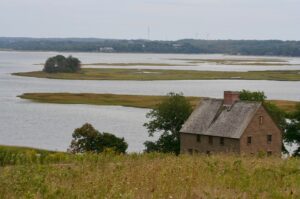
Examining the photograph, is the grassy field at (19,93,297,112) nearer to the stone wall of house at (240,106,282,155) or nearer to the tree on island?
the stone wall of house at (240,106,282,155)

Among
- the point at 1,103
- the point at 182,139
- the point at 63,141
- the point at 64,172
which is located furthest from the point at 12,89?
the point at 64,172

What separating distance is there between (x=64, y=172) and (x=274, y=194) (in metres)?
4.09

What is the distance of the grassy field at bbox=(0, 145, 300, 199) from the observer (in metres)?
9.82

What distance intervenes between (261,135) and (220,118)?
3.28 m

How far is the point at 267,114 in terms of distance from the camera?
48500 millimetres

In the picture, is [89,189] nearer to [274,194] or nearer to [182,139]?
[274,194]

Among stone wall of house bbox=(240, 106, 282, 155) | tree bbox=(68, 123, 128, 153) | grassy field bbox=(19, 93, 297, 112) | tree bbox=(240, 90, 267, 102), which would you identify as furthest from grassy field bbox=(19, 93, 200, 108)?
tree bbox=(68, 123, 128, 153)

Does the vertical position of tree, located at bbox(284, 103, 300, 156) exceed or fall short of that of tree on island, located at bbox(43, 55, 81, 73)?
it exceeds it

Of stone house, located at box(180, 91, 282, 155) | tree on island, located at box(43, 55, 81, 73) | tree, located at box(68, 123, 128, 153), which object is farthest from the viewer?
tree on island, located at box(43, 55, 81, 73)

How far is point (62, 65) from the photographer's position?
17862 cm

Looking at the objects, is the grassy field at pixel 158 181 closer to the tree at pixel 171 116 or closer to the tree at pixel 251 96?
the tree at pixel 171 116

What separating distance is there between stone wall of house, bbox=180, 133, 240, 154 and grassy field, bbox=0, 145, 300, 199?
32716 mm

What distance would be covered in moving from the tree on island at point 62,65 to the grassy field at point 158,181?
526 ft

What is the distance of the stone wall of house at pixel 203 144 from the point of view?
153 feet
